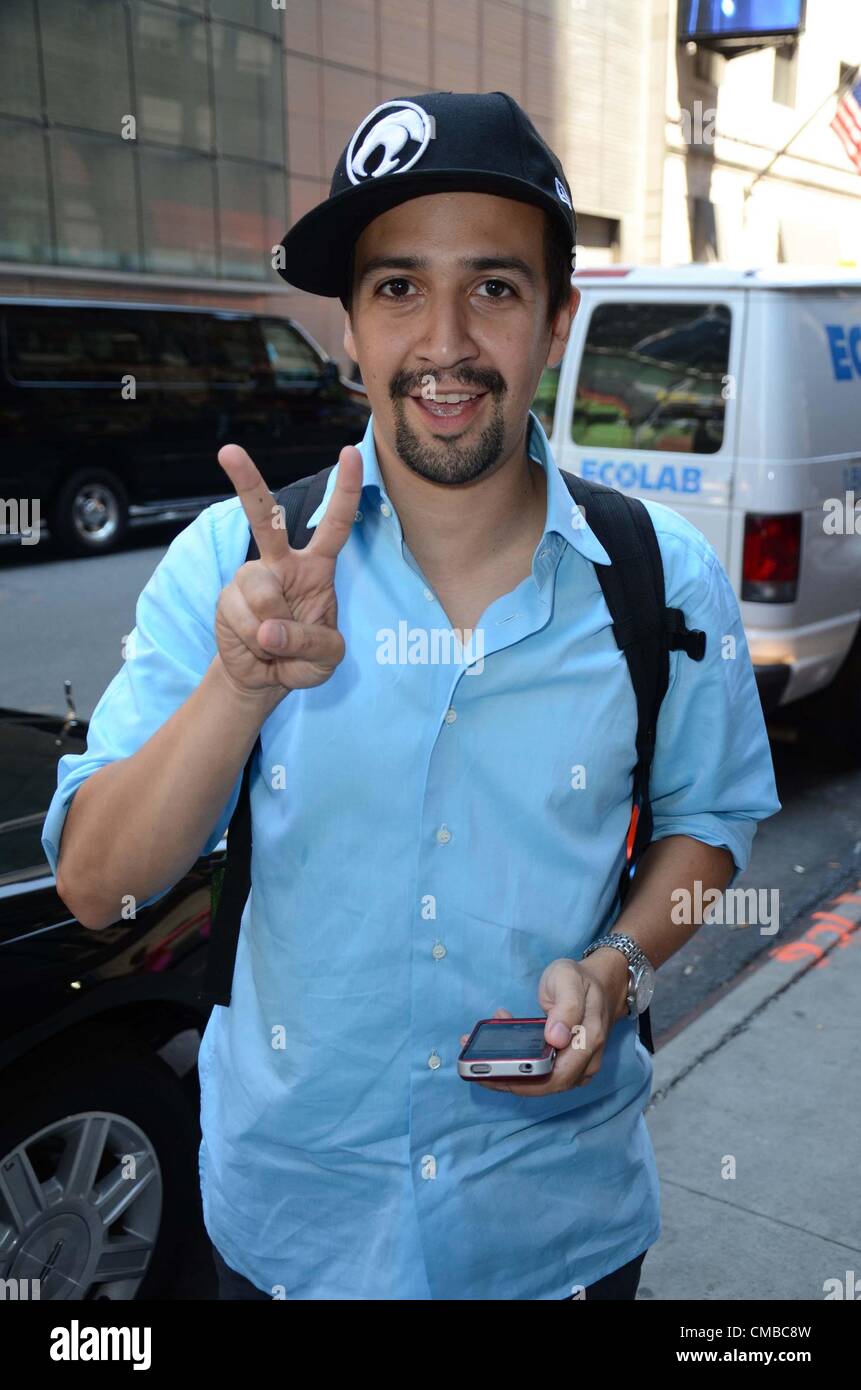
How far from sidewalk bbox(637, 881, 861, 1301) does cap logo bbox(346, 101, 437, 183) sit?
2.49 m

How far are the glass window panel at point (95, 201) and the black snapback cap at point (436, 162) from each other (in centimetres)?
1679

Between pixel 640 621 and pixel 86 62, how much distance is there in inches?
705

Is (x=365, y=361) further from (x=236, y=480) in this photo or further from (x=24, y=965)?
(x=24, y=965)

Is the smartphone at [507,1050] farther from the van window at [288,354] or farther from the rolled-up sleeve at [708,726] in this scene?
the van window at [288,354]

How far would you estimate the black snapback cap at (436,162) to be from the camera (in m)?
1.66

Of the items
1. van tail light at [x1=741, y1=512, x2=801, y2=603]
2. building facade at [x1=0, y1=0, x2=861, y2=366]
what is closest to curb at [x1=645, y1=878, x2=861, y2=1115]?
van tail light at [x1=741, y1=512, x2=801, y2=603]

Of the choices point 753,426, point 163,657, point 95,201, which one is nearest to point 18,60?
point 95,201

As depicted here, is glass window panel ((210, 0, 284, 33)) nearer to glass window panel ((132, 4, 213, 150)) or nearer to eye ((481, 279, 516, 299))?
glass window panel ((132, 4, 213, 150))

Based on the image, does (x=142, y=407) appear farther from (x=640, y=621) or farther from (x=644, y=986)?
(x=644, y=986)

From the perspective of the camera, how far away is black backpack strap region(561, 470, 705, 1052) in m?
1.75

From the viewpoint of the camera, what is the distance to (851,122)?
68.9 ft

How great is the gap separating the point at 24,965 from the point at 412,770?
135 cm

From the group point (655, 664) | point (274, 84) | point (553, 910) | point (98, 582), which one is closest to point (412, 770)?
point (553, 910)

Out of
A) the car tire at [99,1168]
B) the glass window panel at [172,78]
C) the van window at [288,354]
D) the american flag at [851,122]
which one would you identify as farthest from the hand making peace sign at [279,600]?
the american flag at [851,122]
